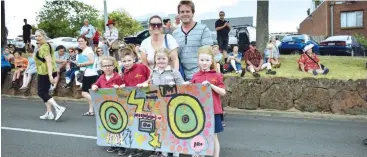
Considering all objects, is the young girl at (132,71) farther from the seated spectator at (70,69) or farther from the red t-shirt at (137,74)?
the seated spectator at (70,69)

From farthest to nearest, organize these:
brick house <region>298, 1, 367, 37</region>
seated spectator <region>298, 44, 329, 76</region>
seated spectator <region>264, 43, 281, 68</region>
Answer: brick house <region>298, 1, 367, 37</region>
seated spectator <region>264, 43, 281, 68</region>
seated spectator <region>298, 44, 329, 76</region>

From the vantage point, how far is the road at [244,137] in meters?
6.37

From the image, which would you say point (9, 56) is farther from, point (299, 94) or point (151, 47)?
point (151, 47)

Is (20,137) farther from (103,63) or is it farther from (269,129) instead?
(269,129)

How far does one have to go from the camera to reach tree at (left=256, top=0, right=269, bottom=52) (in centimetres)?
1466

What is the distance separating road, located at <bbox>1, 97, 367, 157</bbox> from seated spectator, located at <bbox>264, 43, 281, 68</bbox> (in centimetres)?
333

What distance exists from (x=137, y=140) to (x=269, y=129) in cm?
344

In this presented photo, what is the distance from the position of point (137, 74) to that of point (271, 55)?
8.25 m

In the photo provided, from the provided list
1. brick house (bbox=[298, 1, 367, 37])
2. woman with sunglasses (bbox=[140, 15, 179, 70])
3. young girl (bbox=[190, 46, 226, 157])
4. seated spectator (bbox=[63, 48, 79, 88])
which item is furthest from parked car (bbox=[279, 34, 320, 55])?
brick house (bbox=[298, 1, 367, 37])

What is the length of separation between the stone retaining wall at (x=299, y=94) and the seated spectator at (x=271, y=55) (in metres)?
1.74

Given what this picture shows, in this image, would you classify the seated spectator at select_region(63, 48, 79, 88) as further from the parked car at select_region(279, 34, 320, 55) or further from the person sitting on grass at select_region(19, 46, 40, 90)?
the parked car at select_region(279, 34, 320, 55)

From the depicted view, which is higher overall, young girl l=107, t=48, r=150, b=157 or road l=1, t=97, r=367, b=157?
young girl l=107, t=48, r=150, b=157

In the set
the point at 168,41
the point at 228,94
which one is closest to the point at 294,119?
the point at 228,94

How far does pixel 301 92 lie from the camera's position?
1105cm
